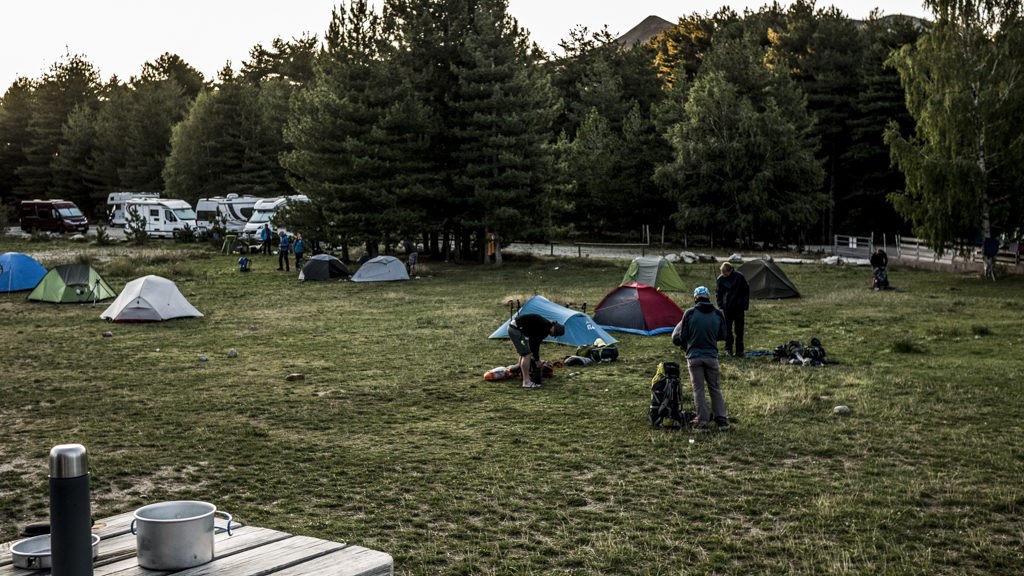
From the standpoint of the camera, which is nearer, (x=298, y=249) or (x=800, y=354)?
(x=800, y=354)

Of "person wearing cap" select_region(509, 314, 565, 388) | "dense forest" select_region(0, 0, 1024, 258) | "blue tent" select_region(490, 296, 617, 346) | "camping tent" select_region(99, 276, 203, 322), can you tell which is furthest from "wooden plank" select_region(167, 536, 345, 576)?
"dense forest" select_region(0, 0, 1024, 258)

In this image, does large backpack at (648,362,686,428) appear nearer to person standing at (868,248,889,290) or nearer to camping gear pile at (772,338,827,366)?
camping gear pile at (772,338,827,366)

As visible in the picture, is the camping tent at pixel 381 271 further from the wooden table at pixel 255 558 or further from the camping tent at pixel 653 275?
the wooden table at pixel 255 558

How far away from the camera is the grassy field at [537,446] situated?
7.45 meters

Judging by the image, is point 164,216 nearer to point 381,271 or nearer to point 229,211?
point 229,211

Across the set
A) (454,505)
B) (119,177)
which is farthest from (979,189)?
(119,177)

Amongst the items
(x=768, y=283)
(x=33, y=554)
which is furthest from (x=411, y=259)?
(x=33, y=554)

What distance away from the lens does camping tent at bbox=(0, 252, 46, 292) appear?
2817 centimetres

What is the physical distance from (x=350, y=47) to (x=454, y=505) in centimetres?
3076

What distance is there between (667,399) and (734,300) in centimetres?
620

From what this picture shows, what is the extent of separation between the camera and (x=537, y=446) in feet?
34.6

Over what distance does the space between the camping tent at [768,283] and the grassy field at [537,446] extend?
543 centimetres

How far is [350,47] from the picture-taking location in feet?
120

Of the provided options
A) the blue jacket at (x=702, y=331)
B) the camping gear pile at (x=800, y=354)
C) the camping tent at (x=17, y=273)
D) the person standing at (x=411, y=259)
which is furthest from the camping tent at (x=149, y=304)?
the blue jacket at (x=702, y=331)
